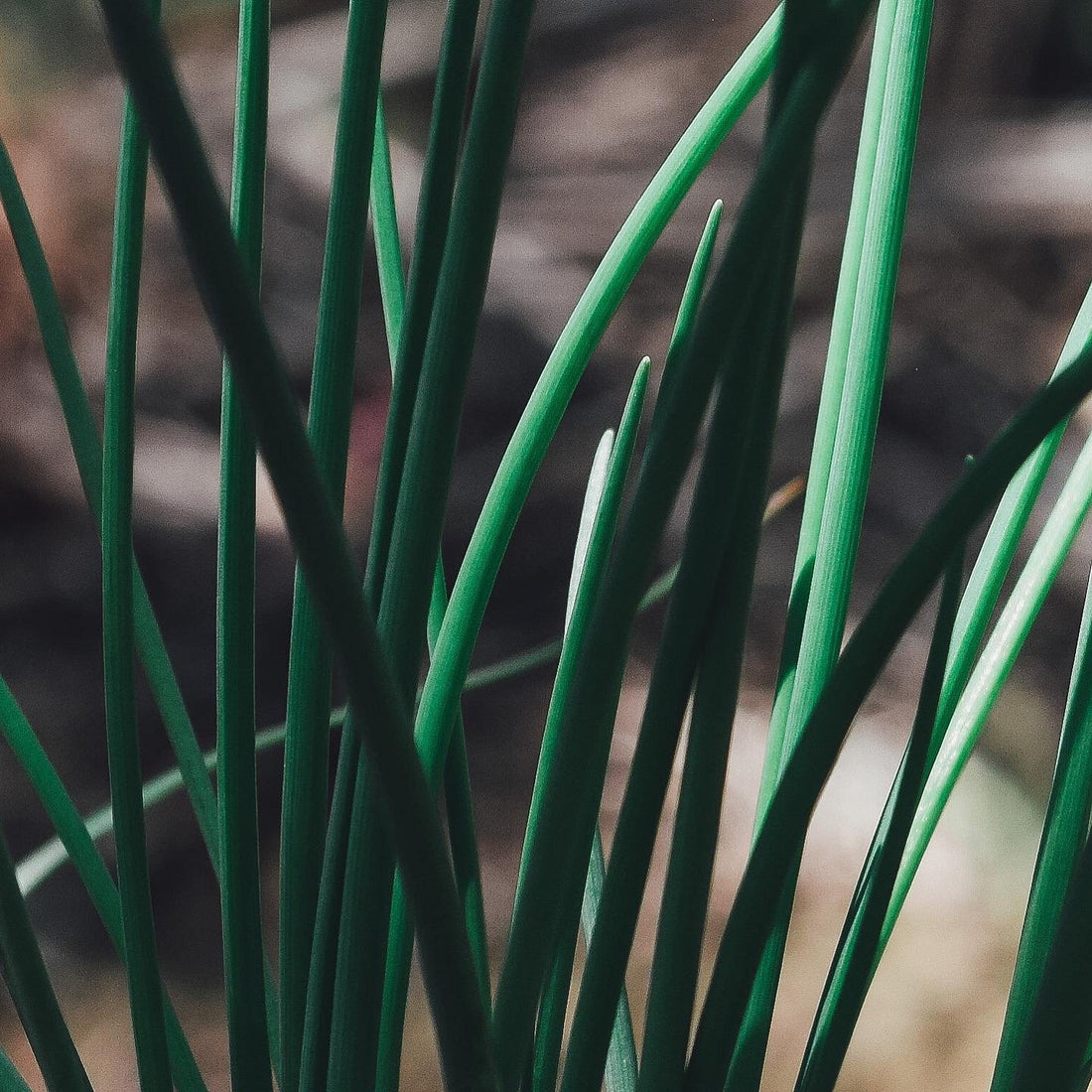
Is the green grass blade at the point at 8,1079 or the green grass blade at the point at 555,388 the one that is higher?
the green grass blade at the point at 555,388

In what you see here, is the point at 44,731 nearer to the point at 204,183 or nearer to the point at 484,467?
the point at 484,467

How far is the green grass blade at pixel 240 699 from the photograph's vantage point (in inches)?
3.0

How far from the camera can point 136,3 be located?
0.13ft

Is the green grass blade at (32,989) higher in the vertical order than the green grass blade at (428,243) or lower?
lower

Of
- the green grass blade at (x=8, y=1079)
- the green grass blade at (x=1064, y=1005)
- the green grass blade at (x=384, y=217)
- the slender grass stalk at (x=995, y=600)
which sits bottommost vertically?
the green grass blade at (x=1064, y=1005)

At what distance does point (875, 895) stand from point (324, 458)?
5 cm

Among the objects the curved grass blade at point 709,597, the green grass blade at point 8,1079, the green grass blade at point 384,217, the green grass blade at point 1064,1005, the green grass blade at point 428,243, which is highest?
the green grass blade at point 384,217

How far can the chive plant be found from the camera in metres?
0.05

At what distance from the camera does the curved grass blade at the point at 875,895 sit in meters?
0.07

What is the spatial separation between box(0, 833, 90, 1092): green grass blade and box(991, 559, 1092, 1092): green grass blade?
0.07m

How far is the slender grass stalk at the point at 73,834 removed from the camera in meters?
0.09

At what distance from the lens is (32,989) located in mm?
70

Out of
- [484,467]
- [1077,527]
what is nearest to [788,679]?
[1077,527]

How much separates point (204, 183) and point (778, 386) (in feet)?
0.11
